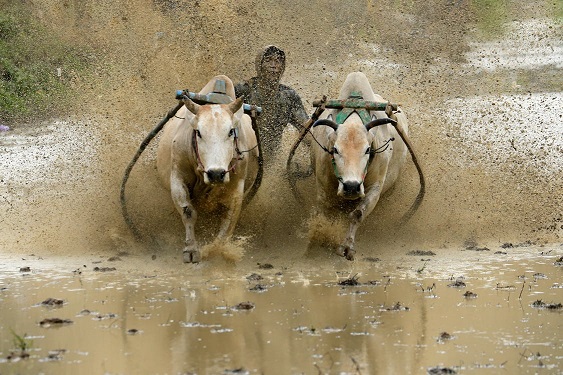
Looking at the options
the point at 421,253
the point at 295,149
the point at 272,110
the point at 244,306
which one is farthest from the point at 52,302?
the point at 272,110

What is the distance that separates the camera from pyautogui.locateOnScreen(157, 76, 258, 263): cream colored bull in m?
7.88

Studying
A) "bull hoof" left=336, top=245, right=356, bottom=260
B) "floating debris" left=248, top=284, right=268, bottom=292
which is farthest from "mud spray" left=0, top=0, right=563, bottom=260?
"floating debris" left=248, top=284, right=268, bottom=292

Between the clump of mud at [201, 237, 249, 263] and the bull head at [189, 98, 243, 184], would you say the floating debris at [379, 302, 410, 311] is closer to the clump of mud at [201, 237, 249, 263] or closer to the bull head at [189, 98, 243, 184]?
the bull head at [189, 98, 243, 184]

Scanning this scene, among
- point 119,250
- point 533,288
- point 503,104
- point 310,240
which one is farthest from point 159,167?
point 503,104

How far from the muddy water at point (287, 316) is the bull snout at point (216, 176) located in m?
0.66

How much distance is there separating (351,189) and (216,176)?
3.51ft

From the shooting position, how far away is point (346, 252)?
825 cm

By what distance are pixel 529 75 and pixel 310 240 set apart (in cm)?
917

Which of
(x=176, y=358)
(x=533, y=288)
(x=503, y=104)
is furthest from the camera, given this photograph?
(x=503, y=104)

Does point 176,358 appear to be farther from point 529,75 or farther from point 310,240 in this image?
point 529,75

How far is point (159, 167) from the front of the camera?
8977 mm

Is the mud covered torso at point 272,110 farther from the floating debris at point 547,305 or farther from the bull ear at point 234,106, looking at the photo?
the floating debris at point 547,305

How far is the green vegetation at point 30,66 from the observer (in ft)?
47.0

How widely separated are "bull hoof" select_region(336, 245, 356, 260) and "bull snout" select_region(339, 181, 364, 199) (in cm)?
38
